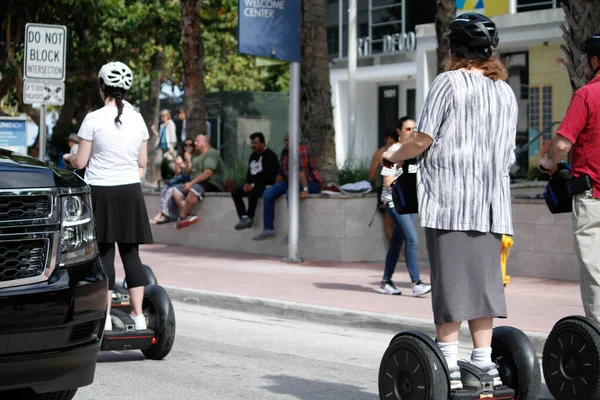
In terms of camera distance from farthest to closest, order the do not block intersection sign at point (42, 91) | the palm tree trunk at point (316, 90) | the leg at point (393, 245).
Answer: the palm tree trunk at point (316, 90) → the do not block intersection sign at point (42, 91) → the leg at point (393, 245)

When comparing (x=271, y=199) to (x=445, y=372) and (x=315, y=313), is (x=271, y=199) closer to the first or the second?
(x=315, y=313)

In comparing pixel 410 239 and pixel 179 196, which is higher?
pixel 179 196

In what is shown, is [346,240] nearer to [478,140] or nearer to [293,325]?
[293,325]

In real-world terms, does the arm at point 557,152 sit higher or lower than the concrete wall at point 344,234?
higher

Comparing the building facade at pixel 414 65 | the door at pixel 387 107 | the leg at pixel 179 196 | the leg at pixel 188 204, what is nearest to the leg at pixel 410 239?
the leg at pixel 188 204

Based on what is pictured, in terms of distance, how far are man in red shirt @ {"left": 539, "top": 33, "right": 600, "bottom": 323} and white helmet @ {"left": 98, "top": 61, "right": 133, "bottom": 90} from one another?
2834mm

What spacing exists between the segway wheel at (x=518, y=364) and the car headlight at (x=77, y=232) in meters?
2.06

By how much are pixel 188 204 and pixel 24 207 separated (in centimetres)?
1287

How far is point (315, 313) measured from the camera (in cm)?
1017

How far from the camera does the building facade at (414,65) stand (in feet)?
78.2

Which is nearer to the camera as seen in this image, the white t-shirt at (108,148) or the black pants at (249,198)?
the white t-shirt at (108,148)

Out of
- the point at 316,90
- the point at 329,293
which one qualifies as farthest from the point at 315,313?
the point at 316,90

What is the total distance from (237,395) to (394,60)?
25.2m

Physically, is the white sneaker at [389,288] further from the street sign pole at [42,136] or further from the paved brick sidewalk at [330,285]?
the street sign pole at [42,136]
